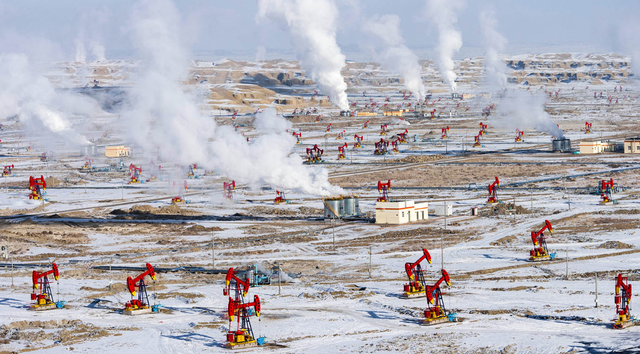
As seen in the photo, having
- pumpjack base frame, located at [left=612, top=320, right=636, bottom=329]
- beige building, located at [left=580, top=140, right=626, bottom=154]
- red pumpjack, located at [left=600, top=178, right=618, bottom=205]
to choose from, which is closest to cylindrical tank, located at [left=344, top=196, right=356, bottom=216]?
red pumpjack, located at [left=600, top=178, right=618, bottom=205]

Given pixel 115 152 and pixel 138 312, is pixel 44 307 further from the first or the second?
pixel 115 152

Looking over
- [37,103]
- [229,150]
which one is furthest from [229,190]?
[37,103]

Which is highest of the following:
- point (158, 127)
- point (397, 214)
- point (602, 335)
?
point (158, 127)

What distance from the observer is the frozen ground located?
4800cm

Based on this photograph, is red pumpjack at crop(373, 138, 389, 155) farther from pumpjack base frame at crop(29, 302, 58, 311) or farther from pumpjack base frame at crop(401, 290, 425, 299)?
pumpjack base frame at crop(29, 302, 58, 311)

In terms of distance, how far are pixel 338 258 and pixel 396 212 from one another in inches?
681

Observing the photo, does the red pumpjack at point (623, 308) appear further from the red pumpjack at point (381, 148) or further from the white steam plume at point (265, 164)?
the red pumpjack at point (381, 148)

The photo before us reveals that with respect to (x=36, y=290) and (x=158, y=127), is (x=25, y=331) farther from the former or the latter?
(x=158, y=127)

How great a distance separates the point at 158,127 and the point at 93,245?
126 feet

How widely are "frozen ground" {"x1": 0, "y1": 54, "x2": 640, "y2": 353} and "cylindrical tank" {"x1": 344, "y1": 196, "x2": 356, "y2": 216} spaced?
2.27 m

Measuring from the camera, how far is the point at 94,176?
145 metres

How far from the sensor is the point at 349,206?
3629 inches

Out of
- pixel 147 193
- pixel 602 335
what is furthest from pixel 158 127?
pixel 602 335

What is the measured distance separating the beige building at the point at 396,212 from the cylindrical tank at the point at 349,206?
4341mm
